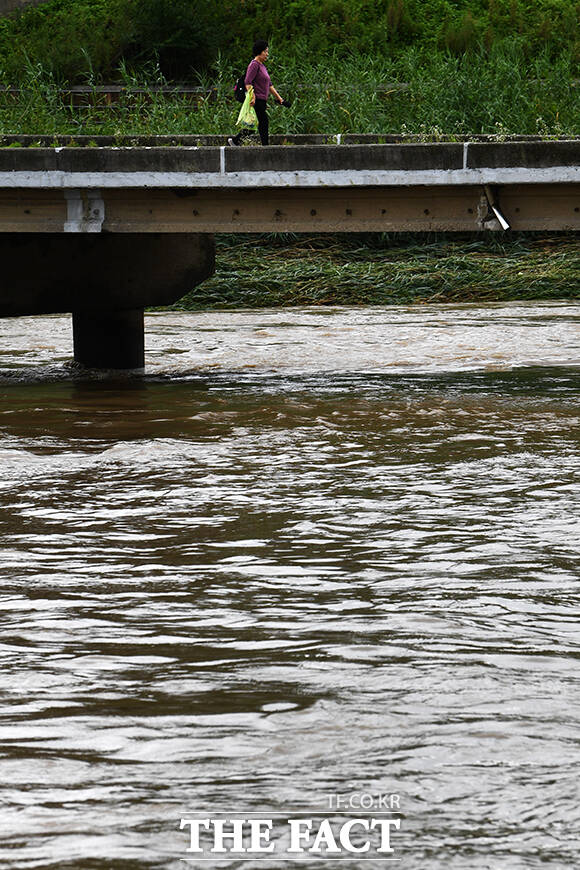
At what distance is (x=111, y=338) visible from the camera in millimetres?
17859

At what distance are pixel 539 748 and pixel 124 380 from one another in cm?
1264

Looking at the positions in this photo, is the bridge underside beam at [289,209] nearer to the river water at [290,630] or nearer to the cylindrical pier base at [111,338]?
the cylindrical pier base at [111,338]

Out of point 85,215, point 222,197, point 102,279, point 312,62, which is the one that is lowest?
point 102,279

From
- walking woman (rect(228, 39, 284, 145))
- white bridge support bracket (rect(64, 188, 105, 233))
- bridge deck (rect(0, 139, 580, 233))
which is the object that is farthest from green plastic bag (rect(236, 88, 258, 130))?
white bridge support bracket (rect(64, 188, 105, 233))

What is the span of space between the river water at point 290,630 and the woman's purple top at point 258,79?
4600mm

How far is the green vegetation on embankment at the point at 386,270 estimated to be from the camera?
26.0m

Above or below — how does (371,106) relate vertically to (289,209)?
above

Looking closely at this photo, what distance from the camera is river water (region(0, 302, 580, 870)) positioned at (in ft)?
15.0

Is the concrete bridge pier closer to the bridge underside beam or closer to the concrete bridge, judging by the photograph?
the concrete bridge

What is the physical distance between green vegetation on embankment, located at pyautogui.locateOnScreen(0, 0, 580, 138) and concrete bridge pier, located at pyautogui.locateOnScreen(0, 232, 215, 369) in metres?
3.44

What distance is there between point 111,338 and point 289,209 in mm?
3446

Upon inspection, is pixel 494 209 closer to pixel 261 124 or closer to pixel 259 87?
pixel 261 124

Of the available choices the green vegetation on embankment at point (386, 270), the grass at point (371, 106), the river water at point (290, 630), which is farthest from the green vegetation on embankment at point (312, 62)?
the river water at point (290, 630)

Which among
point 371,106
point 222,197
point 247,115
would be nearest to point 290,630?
point 222,197
